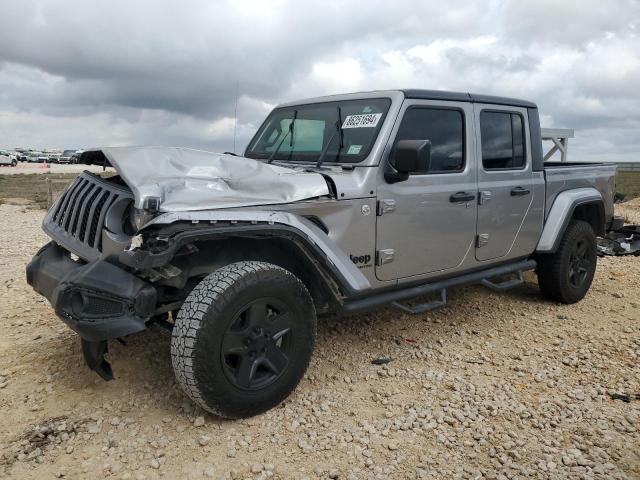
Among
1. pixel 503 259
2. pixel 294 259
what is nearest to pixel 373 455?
pixel 294 259

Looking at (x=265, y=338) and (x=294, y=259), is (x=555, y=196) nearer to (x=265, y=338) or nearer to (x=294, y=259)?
(x=294, y=259)

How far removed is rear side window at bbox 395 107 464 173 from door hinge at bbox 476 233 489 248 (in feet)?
1.87

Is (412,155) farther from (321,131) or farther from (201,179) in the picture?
(201,179)

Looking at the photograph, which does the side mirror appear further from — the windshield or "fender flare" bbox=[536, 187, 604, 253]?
"fender flare" bbox=[536, 187, 604, 253]

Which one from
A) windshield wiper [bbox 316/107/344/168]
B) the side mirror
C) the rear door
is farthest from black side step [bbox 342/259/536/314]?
windshield wiper [bbox 316/107/344/168]

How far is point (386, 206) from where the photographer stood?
140 inches

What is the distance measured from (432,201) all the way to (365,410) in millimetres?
1518

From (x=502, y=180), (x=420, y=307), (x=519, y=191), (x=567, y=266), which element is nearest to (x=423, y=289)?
(x=420, y=307)

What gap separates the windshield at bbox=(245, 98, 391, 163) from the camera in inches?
145

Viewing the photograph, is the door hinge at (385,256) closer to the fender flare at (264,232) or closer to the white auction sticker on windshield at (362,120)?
the fender flare at (264,232)

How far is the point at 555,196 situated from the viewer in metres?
5.04

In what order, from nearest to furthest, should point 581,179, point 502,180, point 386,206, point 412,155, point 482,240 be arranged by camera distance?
point 412,155, point 386,206, point 482,240, point 502,180, point 581,179

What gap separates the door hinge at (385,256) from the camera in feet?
11.8

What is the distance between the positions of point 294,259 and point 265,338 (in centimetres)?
60
